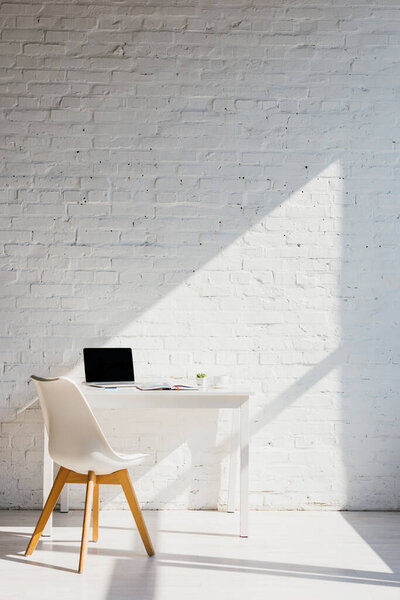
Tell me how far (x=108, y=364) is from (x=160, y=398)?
1.71 ft

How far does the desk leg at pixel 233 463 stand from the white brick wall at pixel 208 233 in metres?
0.09

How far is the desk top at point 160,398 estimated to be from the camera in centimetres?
328

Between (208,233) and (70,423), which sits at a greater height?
(208,233)

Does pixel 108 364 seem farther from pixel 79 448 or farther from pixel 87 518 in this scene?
pixel 87 518

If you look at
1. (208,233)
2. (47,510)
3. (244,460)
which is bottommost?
(47,510)

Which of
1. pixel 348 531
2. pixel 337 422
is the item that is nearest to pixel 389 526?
pixel 348 531

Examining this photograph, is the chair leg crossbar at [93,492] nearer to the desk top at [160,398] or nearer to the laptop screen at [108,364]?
the desk top at [160,398]

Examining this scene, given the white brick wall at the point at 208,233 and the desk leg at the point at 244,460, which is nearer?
the desk leg at the point at 244,460

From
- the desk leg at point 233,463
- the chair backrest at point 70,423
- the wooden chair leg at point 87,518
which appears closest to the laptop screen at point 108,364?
the desk leg at point 233,463

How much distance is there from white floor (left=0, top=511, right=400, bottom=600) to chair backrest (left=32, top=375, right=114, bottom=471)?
0.44 meters

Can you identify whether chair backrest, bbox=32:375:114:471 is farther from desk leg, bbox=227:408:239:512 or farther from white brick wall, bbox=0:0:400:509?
desk leg, bbox=227:408:239:512

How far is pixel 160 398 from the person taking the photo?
329 centimetres

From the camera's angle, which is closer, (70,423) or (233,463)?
(70,423)

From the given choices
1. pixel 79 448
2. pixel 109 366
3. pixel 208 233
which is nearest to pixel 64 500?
pixel 109 366
